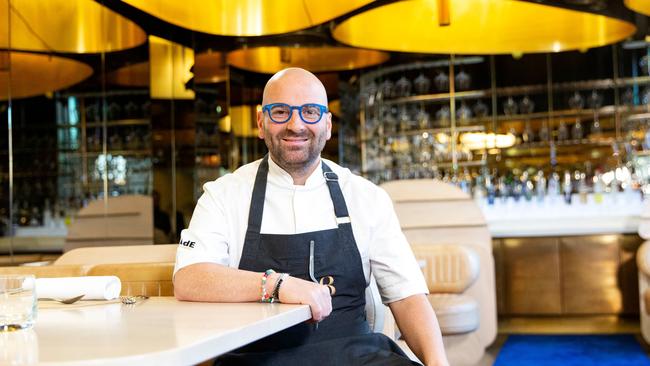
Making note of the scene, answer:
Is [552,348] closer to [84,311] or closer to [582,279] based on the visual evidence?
[582,279]

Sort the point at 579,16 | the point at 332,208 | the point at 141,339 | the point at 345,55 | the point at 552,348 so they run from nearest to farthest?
the point at 141,339 < the point at 332,208 < the point at 552,348 < the point at 579,16 < the point at 345,55

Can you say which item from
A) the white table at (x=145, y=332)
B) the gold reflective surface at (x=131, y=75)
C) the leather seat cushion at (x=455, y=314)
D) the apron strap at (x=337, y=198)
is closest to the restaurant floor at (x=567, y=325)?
the leather seat cushion at (x=455, y=314)

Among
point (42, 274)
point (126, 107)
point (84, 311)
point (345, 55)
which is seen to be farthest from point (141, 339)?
point (345, 55)

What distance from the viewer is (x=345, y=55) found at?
10.2 meters

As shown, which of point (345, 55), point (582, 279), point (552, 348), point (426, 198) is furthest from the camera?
point (345, 55)

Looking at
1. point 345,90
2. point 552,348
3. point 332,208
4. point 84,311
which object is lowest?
point 552,348

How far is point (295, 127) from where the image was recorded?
2.16 meters

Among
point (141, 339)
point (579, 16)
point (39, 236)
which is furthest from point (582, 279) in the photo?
point (141, 339)

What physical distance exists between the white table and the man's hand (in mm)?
27

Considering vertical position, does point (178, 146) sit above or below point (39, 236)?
above

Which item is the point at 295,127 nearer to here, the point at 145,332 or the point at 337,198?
the point at 337,198

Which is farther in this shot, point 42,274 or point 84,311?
point 42,274

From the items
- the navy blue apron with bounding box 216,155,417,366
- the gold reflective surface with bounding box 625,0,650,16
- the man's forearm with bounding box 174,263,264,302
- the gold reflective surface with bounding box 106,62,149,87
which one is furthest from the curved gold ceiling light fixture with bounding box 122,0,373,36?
the man's forearm with bounding box 174,263,264,302

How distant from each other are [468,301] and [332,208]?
2.32 meters
